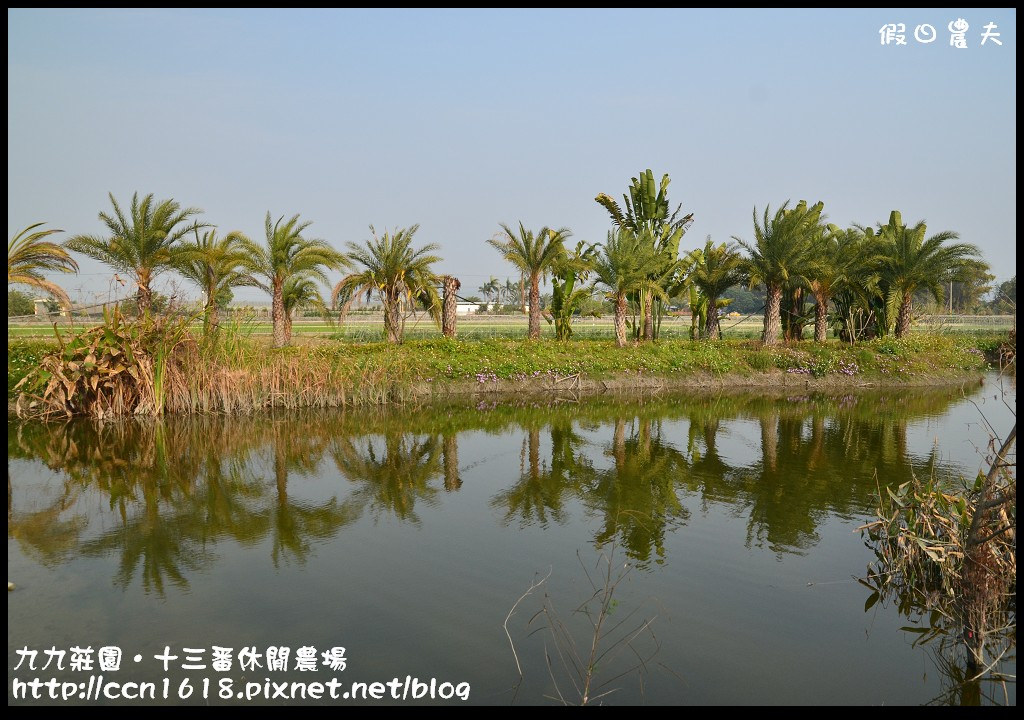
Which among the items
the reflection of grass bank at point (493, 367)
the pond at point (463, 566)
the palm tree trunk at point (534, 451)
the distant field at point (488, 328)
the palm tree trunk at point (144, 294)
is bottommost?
the pond at point (463, 566)

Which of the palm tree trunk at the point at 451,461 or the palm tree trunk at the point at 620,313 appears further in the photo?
the palm tree trunk at the point at 620,313

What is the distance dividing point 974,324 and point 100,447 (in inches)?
2298

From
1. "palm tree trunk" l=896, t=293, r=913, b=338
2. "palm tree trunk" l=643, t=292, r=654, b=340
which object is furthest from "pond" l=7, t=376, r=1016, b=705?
"palm tree trunk" l=896, t=293, r=913, b=338

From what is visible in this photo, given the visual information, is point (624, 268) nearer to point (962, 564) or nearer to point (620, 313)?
point (620, 313)

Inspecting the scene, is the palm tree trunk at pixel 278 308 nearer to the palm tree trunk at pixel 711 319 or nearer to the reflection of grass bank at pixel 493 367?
the reflection of grass bank at pixel 493 367

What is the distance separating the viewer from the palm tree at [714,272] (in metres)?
29.0

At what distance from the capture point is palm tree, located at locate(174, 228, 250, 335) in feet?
72.1

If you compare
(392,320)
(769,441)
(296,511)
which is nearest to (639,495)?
(296,511)

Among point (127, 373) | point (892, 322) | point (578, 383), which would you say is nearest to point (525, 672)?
point (127, 373)

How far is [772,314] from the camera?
93.5 feet

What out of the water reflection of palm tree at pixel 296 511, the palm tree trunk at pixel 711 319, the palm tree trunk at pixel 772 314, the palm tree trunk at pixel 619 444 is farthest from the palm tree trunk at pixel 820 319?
the water reflection of palm tree at pixel 296 511

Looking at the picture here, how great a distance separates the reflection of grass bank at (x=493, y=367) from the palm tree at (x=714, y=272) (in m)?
2.68

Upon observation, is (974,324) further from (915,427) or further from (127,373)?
(127,373)
